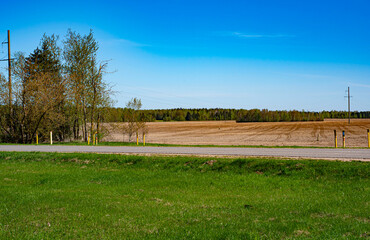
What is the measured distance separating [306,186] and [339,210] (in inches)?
133

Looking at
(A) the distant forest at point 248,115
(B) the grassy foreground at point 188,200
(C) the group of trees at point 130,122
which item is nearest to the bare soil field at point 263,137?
(C) the group of trees at point 130,122

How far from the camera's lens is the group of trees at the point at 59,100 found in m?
31.0

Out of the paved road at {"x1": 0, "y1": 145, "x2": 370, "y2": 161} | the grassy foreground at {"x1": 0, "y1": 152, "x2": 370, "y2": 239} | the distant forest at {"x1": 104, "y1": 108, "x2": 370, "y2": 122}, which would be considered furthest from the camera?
the distant forest at {"x1": 104, "y1": 108, "x2": 370, "y2": 122}

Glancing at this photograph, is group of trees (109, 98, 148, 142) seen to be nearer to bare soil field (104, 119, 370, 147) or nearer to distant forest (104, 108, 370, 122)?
bare soil field (104, 119, 370, 147)

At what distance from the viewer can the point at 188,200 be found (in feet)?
31.4

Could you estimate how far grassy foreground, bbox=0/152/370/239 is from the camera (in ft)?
21.9

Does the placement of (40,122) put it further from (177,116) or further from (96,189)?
(177,116)

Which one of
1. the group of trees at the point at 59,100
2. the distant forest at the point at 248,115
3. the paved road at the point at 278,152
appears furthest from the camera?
the distant forest at the point at 248,115

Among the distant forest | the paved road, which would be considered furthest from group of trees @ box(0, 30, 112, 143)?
the distant forest

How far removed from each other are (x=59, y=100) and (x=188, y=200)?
84.7 feet

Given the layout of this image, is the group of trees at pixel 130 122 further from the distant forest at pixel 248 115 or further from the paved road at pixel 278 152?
the distant forest at pixel 248 115

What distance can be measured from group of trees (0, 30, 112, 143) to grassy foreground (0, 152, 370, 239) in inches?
614

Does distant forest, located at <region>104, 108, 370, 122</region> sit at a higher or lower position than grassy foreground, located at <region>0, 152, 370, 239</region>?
higher

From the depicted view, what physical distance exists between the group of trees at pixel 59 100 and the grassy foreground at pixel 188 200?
614 inches
